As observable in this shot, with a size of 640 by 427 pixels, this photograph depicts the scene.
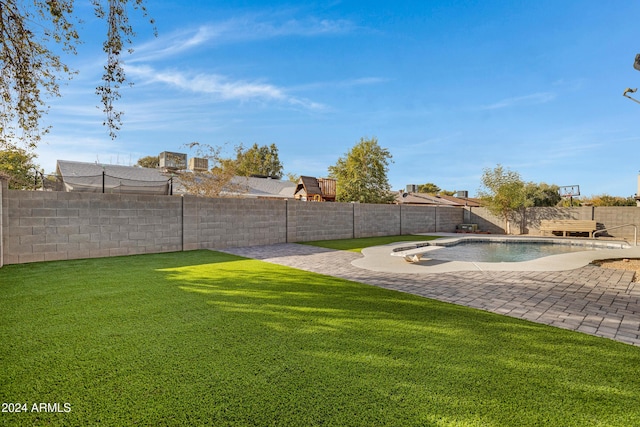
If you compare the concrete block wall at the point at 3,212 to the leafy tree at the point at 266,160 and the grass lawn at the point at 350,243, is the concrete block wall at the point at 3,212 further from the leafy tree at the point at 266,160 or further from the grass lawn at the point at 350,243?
the leafy tree at the point at 266,160

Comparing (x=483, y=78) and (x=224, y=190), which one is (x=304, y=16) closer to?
(x=483, y=78)

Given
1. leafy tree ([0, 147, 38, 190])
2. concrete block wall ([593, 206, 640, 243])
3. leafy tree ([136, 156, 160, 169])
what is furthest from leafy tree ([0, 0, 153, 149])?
leafy tree ([136, 156, 160, 169])

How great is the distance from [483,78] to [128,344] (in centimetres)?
1689

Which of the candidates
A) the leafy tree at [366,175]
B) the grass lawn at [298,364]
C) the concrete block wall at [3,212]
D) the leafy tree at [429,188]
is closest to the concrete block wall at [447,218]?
the leafy tree at [366,175]

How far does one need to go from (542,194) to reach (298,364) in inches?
1049

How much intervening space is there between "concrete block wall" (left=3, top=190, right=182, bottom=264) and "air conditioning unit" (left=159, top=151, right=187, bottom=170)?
9204 mm

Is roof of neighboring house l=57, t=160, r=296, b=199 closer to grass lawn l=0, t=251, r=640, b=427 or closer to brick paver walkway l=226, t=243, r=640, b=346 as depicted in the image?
brick paver walkway l=226, t=243, r=640, b=346

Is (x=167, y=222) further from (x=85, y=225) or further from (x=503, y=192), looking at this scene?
(x=503, y=192)

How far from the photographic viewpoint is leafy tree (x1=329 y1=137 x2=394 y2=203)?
26844mm

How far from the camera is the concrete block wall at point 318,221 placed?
12961mm

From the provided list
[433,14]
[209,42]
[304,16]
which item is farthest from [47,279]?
[433,14]

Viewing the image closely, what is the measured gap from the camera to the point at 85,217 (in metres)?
8.25

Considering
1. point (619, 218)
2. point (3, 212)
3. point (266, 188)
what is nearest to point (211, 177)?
point (266, 188)

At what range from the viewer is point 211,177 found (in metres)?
17.1
